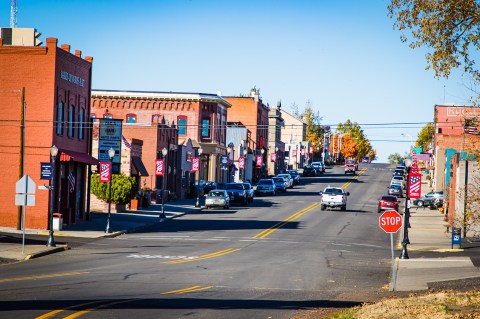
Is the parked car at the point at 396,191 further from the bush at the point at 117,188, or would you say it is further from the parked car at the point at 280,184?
the bush at the point at 117,188

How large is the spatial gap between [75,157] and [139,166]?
18723mm

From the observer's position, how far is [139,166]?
66688 mm

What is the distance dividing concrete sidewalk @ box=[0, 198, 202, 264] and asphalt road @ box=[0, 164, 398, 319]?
1.03 meters

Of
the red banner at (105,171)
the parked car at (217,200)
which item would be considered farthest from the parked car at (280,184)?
the red banner at (105,171)

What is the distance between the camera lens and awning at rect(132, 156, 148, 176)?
2598 inches

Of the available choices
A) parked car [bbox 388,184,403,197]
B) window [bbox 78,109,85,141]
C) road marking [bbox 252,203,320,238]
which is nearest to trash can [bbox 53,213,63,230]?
window [bbox 78,109,85,141]

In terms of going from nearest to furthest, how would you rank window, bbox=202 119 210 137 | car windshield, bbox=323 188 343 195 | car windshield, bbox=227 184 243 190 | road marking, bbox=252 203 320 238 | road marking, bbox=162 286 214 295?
road marking, bbox=162 286 214 295 → road marking, bbox=252 203 320 238 → car windshield, bbox=323 188 343 195 → car windshield, bbox=227 184 243 190 → window, bbox=202 119 210 137

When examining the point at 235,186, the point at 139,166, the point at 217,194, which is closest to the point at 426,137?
the point at 235,186

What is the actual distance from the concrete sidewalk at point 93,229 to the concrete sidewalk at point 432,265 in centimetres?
1451

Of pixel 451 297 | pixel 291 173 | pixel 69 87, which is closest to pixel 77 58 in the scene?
pixel 69 87

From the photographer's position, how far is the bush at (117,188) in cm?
6000

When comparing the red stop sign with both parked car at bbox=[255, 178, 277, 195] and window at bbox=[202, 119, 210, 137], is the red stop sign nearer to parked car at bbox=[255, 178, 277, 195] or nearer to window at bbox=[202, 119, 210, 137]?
parked car at bbox=[255, 178, 277, 195]

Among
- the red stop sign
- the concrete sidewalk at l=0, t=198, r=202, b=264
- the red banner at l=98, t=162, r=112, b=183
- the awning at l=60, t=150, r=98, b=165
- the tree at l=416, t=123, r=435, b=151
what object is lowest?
the concrete sidewalk at l=0, t=198, r=202, b=264

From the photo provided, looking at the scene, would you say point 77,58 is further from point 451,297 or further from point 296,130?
point 296,130
